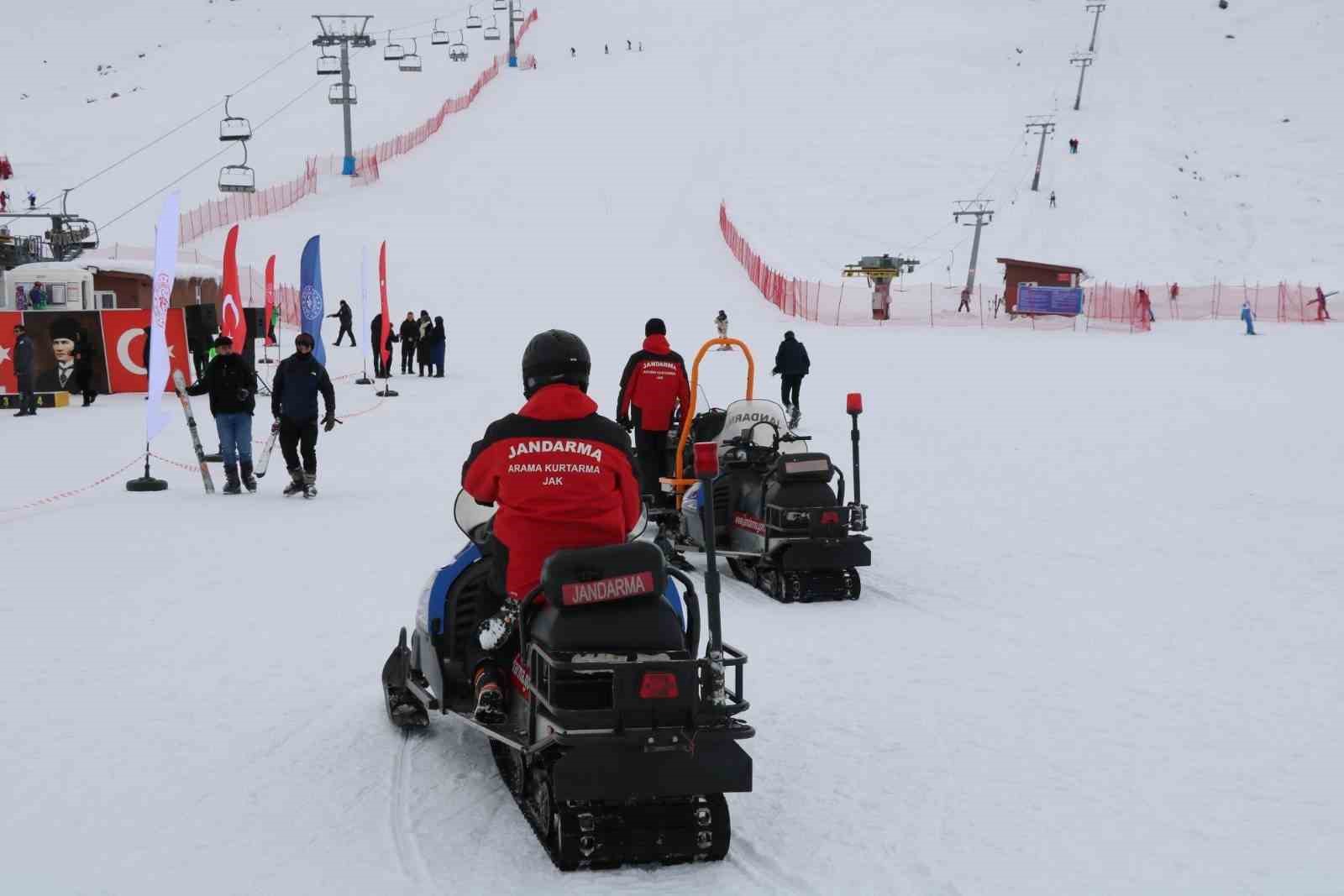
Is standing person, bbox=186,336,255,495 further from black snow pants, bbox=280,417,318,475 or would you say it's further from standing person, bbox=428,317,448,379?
standing person, bbox=428,317,448,379

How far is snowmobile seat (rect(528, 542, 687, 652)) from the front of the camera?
4520 millimetres

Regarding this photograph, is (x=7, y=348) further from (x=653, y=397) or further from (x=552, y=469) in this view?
(x=552, y=469)

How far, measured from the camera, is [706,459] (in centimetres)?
455

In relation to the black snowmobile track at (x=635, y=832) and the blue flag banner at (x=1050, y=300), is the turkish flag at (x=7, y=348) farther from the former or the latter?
the blue flag banner at (x=1050, y=300)

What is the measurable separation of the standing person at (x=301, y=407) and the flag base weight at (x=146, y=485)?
134 centimetres

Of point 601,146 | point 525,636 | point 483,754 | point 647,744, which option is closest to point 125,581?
point 483,754

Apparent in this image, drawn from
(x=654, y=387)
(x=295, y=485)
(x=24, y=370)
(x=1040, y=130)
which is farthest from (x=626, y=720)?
(x=1040, y=130)

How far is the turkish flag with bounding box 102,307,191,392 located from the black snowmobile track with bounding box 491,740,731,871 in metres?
20.4

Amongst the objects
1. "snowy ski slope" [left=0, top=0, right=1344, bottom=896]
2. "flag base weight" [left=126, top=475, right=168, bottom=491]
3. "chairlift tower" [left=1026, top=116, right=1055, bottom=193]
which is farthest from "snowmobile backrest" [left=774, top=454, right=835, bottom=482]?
"chairlift tower" [left=1026, top=116, right=1055, bottom=193]

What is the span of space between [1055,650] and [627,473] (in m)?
3.57

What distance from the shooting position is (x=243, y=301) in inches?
1633

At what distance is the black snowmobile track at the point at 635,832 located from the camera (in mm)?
4508

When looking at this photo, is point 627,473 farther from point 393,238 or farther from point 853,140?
point 853,140

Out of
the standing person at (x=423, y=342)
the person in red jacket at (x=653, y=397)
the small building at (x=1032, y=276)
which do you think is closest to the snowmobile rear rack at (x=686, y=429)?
the person in red jacket at (x=653, y=397)
